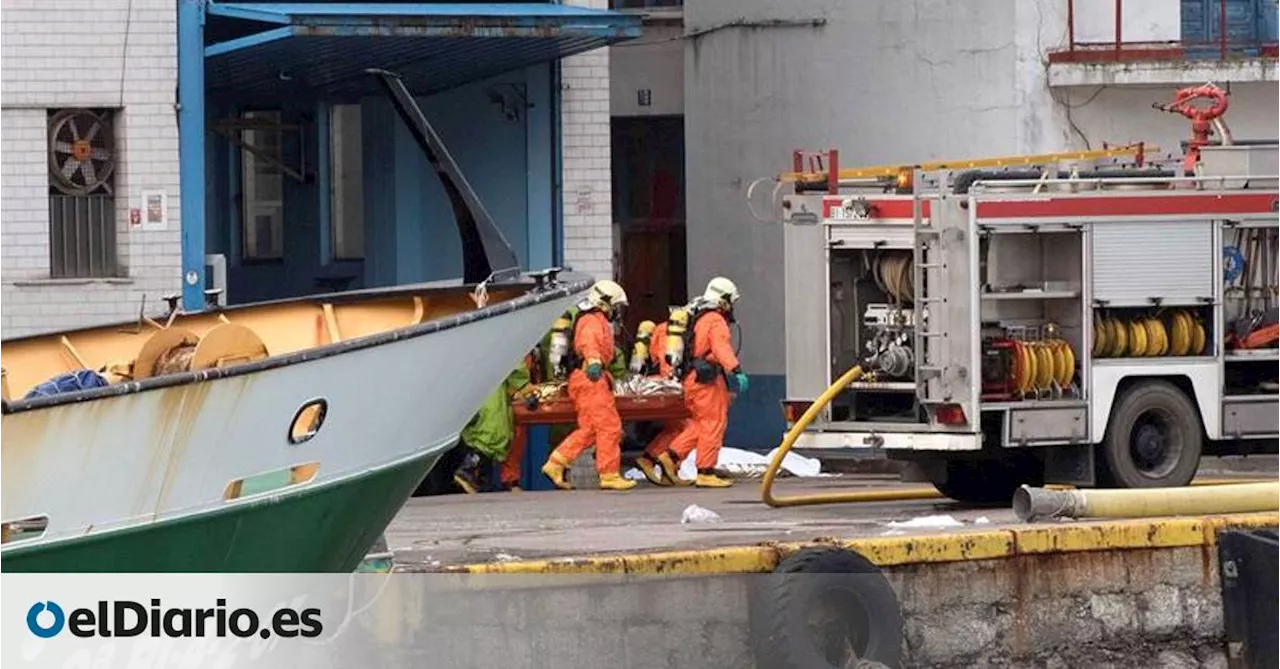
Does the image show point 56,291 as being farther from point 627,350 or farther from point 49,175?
point 627,350

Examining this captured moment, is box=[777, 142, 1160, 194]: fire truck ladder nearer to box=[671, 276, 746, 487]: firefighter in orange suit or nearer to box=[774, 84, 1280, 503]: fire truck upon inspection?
box=[774, 84, 1280, 503]: fire truck

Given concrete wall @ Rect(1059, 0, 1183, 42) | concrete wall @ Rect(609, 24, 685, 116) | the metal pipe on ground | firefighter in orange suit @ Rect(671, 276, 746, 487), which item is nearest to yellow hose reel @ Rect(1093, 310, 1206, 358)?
the metal pipe on ground

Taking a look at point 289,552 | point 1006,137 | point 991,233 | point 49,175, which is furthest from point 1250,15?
point 289,552

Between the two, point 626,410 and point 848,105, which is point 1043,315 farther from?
point 848,105

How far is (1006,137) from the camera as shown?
73.4 feet

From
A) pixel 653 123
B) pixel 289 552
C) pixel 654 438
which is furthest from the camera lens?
pixel 653 123

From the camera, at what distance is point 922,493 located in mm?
17812

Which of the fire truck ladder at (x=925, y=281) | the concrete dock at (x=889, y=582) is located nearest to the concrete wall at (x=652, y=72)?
the fire truck ladder at (x=925, y=281)

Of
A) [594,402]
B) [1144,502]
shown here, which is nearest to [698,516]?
[1144,502]

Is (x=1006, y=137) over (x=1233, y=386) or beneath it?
over

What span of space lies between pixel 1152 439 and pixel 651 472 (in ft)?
14.9

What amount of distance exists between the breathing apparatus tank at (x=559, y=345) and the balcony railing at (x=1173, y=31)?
500 centimetres

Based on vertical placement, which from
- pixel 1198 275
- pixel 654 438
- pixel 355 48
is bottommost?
pixel 654 438

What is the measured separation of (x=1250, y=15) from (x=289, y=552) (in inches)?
534
